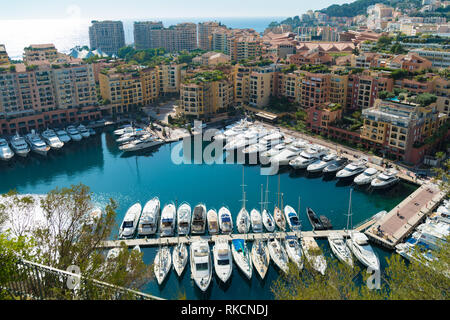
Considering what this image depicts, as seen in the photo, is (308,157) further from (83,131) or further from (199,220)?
(83,131)

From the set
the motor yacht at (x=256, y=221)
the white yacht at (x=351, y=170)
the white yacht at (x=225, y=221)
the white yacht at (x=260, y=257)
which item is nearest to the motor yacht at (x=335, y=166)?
the white yacht at (x=351, y=170)

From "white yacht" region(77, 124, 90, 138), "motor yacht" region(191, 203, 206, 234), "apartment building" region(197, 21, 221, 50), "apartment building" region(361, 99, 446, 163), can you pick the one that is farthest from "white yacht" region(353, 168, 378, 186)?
"apartment building" region(197, 21, 221, 50)

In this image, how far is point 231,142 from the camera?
161 ft

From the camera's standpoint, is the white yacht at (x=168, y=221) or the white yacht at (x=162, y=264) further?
the white yacht at (x=168, y=221)

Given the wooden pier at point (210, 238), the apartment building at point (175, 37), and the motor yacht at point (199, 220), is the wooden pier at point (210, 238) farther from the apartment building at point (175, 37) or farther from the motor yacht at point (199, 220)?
the apartment building at point (175, 37)

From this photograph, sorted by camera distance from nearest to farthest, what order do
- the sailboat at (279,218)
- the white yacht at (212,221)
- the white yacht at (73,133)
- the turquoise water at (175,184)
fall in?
the sailboat at (279,218) < the white yacht at (212,221) < the turquoise water at (175,184) < the white yacht at (73,133)

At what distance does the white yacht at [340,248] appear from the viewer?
27.0 metres

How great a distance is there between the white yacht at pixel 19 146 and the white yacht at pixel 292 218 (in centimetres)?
3344

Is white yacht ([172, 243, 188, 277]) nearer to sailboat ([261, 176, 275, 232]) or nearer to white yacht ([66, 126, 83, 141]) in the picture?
sailboat ([261, 176, 275, 232])

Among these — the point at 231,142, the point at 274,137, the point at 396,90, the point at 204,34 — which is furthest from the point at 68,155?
the point at 204,34

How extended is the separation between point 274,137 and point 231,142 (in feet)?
17.6

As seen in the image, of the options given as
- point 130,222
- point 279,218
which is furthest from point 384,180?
point 130,222

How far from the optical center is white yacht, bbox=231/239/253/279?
26.0m
